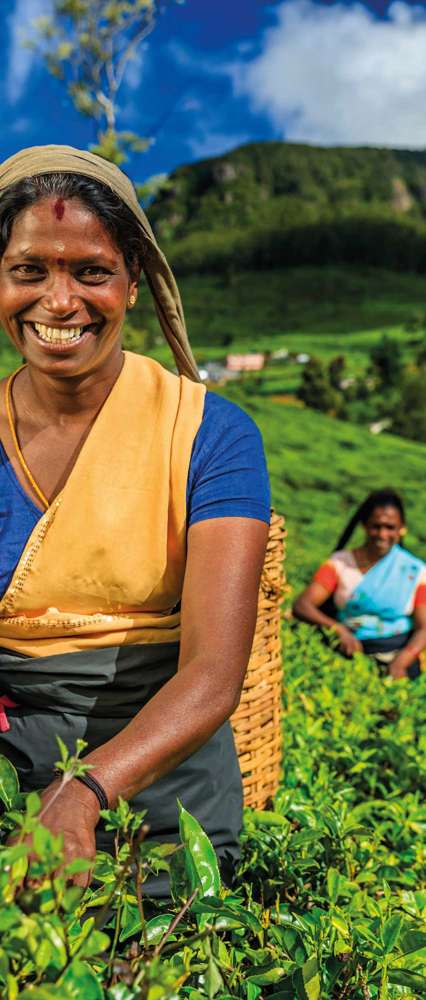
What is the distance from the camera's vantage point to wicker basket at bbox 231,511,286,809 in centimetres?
243

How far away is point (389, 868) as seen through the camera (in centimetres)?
200

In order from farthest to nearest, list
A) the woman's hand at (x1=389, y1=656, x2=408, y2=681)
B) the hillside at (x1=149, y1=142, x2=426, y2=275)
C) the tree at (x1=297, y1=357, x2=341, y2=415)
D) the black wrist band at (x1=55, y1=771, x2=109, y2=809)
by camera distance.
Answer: the hillside at (x1=149, y1=142, x2=426, y2=275), the tree at (x1=297, y1=357, x2=341, y2=415), the woman's hand at (x1=389, y1=656, x2=408, y2=681), the black wrist band at (x1=55, y1=771, x2=109, y2=809)

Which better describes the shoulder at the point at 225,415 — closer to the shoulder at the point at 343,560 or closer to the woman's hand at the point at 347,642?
the woman's hand at the point at 347,642

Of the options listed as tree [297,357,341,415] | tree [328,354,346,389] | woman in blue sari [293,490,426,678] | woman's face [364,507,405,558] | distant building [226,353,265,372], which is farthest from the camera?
tree [328,354,346,389]

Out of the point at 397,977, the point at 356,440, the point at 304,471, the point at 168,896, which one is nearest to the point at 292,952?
the point at 397,977

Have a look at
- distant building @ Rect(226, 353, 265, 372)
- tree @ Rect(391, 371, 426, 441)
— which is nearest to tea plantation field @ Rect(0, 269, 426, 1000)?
tree @ Rect(391, 371, 426, 441)

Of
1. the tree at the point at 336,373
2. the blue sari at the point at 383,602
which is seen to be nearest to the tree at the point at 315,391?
the tree at the point at 336,373

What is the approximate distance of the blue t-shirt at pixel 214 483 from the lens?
1.66m

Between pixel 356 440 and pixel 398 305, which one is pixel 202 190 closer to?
pixel 398 305

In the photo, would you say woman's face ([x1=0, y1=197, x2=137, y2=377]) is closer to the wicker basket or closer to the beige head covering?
the beige head covering

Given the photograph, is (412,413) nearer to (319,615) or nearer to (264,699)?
(319,615)

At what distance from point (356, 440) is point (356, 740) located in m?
15.4

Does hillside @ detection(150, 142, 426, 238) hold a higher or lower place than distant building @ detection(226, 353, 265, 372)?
higher

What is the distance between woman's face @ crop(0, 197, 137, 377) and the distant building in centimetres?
3605
